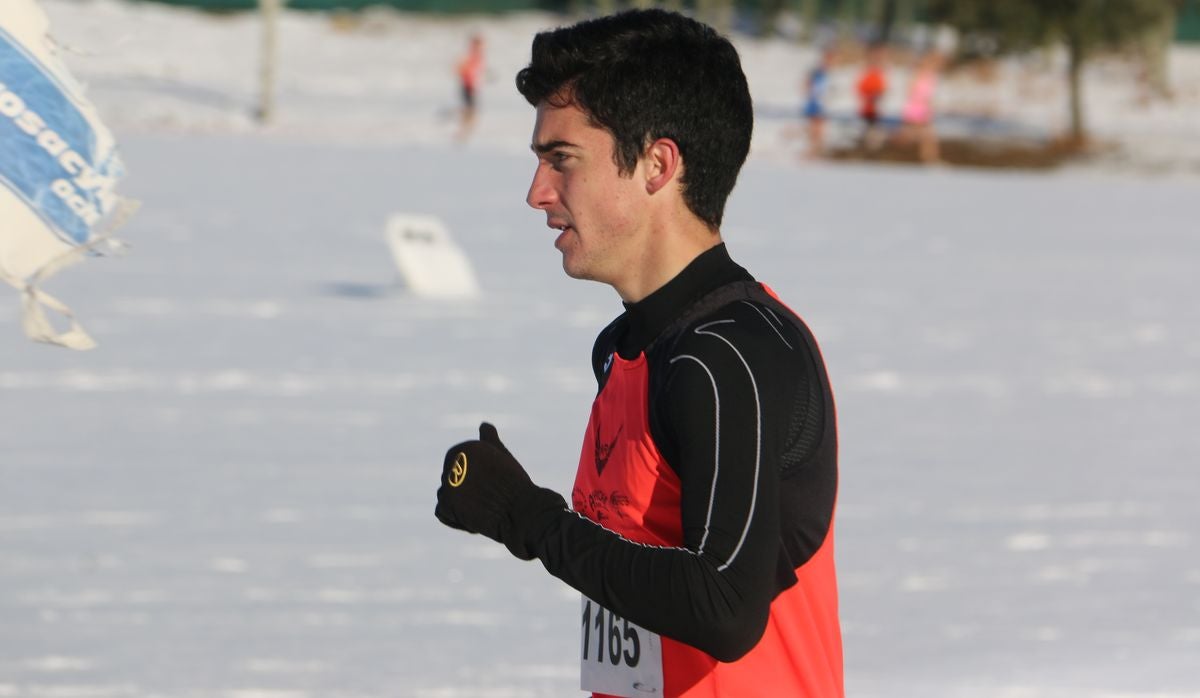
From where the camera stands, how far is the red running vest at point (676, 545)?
7.17 ft

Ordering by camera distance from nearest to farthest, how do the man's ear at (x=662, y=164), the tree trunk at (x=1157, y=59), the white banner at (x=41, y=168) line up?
1. the man's ear at (x=662, y=164)
2. the white banner at (x=41, y=168)
3. the tree trunk at (x=1157, y=59)

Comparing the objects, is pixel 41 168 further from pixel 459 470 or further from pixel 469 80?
pixel 469 80

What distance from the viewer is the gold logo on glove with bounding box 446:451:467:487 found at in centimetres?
222

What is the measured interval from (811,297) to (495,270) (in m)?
2.57

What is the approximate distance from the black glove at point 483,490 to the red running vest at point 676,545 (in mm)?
107

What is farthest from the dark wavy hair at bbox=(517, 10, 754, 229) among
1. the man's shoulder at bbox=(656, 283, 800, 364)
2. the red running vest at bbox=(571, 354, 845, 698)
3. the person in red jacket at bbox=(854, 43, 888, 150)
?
the person in red jacket at bbox=(854, 43, 888, 150)

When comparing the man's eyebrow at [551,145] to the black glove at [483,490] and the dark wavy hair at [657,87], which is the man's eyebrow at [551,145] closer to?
the dark wavy hair at [657,87]

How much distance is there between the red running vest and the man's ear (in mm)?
213

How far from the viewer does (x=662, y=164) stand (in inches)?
86.0

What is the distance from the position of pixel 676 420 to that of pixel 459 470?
309mm

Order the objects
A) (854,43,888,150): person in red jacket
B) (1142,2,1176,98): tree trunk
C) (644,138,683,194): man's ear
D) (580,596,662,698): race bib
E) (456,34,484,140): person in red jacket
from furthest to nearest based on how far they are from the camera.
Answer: (1142,2,1176,98): tree trunk
(854,43,888,150): person in red jacket
(456,34,484,140): person in red jacket
(580,596,662,698): race bib
(644,138,683,194): man's ear

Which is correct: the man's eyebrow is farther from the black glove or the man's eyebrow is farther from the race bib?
the race bib

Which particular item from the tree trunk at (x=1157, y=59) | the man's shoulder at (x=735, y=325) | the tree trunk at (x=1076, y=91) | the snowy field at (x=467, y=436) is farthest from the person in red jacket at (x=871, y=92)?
the man's shoulder at (x=735, y=325)

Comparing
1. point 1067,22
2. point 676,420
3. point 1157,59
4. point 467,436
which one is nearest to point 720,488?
point 676,420
